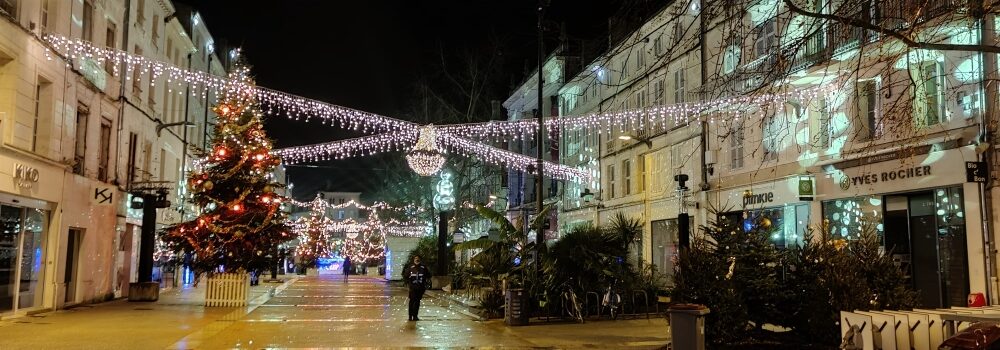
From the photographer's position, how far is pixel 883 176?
1716 centimetres

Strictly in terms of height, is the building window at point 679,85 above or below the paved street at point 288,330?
above

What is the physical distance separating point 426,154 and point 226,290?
24.8ft

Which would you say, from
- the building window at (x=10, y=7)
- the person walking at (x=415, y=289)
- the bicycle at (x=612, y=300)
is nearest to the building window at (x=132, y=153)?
the building window at (x=10, y=7)

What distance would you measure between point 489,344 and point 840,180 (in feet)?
34.2

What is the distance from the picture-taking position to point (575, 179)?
120 ft

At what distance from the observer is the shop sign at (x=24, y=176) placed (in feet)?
52.6

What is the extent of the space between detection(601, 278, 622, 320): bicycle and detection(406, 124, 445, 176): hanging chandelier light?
825cm

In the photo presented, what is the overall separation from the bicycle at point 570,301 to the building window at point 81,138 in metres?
13.2

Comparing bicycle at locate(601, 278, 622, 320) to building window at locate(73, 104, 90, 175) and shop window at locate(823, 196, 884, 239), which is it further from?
building window at locate(73, 104, 90, 175)

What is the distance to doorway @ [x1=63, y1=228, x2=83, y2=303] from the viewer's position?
66.5ft

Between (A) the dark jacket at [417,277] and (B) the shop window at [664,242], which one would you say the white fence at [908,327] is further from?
(B) the shop window at [664,242]

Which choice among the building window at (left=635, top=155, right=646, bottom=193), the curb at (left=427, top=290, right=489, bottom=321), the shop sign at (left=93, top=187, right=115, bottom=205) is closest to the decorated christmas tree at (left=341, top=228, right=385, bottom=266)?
the curb at (left=427, top=290, right=489, bottom=321)

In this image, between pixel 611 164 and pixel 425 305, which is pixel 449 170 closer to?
pixel 611 164

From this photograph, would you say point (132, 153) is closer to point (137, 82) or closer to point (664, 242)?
point (137, 82)
